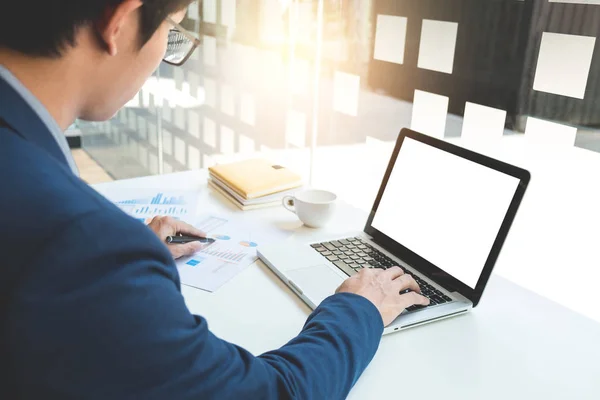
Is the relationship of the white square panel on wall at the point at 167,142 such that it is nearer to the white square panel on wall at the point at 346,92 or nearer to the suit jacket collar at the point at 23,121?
the white square panel on wall at the point at 346,92

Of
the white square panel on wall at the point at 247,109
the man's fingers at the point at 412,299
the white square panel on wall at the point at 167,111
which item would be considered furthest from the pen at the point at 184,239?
the white square panel on wall at the point at 167,111

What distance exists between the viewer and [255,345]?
2.89ft

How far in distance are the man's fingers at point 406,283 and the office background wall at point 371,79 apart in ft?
1.31

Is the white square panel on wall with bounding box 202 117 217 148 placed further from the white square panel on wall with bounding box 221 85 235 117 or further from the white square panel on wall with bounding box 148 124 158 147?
the white square panel on wall with bounding box 148 124 158 147

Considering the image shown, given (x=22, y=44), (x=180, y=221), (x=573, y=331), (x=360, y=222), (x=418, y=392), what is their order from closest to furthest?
1. (x=22, y=44)
2. (x=418, y=392)
3. (x=573, y=331)
4. (x=180, y=221)
5. (x=360, y=222)

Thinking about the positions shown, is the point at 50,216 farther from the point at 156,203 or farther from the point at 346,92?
the point at 346,92

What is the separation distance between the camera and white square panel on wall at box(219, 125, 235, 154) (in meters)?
2.68

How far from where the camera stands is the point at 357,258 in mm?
1154

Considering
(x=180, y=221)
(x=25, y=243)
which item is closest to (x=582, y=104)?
(x=180, y=221)

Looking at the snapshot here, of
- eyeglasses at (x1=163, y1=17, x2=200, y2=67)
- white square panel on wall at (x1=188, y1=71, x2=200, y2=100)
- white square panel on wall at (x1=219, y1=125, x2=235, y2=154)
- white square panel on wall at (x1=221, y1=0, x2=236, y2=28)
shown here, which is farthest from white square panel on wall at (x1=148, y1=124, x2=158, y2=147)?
eyeglasses at (x1=163, y1=17, x2=200, y2=67)

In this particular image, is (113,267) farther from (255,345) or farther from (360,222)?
(360,222)

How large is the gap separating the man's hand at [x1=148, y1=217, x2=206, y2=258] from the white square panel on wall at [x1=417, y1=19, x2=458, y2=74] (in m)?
0.66

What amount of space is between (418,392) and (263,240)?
0.57m

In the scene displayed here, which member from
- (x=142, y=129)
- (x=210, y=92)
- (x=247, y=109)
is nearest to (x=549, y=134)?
(x=247, y=109)
